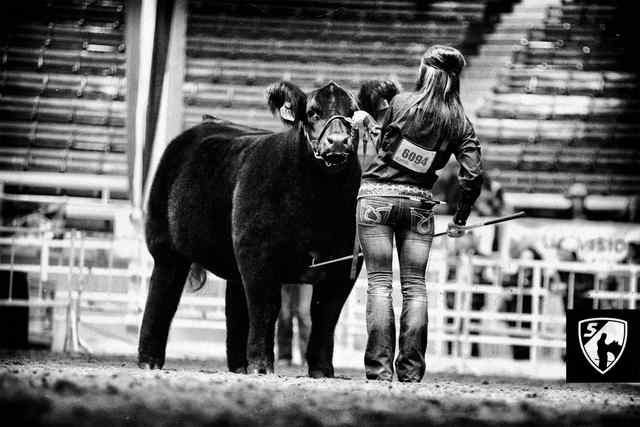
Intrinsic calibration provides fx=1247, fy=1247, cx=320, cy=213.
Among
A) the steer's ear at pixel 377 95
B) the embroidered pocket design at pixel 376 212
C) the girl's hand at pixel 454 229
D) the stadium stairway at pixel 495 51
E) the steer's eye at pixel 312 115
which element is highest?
the stadium stairway at pixel 495 51

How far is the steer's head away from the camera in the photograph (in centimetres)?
686

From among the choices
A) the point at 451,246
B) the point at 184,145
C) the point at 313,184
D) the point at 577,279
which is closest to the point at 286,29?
the point at 451,246

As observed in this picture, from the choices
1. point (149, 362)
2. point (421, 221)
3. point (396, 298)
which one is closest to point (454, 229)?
point (421, 221)

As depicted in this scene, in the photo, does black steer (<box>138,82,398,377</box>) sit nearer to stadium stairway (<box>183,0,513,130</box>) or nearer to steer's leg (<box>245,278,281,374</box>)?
steer's leg (<box>245,278,281,374</box>)

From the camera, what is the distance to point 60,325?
12.5 metres

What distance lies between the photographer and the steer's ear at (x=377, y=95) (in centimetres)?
744

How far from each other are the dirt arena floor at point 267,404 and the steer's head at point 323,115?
1.36m

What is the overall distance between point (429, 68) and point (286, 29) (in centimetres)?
1496

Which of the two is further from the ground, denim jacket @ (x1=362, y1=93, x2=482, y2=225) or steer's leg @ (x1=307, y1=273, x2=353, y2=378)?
denim jacket @ (x1=362, y1=93, x2=482, y2=225)

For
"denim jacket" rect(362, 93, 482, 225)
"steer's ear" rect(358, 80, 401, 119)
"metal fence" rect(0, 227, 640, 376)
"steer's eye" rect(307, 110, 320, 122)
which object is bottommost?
"metal fence" rect(0, 227, 640, 376)

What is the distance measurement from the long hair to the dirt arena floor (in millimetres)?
1453

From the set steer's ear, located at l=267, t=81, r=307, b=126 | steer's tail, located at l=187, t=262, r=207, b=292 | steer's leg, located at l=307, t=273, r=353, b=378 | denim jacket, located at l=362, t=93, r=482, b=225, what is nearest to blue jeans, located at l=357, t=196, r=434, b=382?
denim jacket, located at l=362, t=93, r=482, b=225

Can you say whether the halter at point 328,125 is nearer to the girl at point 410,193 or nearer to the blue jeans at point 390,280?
the girl at point 410,193

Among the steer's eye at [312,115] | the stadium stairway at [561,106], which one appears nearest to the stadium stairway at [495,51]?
the stadium stairway at [561,106]
